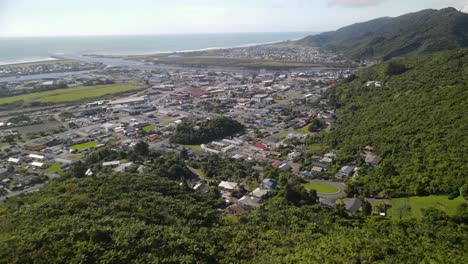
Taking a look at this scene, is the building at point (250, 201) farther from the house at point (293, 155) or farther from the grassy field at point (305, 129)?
the grassy field at point (305, 129)

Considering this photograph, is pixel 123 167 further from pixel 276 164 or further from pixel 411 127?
pixel 411 127

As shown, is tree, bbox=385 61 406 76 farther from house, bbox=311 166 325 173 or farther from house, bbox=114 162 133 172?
house, bbox=114 162 133 172

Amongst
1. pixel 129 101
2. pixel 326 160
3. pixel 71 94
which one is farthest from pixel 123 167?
pixel 71 94

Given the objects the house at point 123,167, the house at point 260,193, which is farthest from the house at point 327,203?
the house at point 123,167

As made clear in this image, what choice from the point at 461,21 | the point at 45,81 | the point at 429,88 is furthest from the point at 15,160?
the point at 461,21

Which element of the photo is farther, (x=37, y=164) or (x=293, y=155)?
(x=37, y=164)

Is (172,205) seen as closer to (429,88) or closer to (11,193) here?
(11,193)
